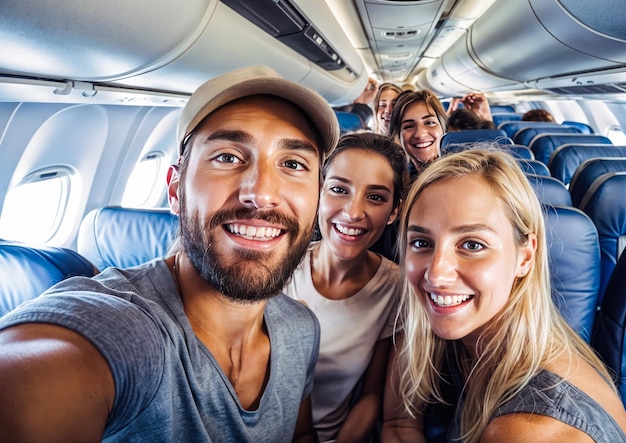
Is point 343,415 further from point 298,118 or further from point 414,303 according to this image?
point 298,118

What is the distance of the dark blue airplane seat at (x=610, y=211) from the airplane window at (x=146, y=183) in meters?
3.79

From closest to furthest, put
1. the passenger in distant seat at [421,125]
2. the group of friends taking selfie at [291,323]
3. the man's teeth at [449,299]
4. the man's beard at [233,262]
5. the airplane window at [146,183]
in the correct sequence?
the group of friends taking selfie at [291,323]
the man's beard at [233,262]
the man's teeth at [449,299]
the passenger in distant seat at [421,125]
the airplane window at [146,183]

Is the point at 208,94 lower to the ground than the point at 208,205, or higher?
higher

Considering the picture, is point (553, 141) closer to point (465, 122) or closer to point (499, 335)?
point (465, 122)

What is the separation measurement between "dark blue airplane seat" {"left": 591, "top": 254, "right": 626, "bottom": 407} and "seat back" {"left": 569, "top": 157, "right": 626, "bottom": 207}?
1.35 metres

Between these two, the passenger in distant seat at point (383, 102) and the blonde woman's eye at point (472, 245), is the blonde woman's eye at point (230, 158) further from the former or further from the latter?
the passenger in distant seat at point (383, 102)

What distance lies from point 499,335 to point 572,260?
2.18 feet

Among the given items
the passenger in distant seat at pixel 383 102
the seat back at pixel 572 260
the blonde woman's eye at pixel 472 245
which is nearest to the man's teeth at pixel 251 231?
Answer: the blonde woman's eye at pixel 472 245

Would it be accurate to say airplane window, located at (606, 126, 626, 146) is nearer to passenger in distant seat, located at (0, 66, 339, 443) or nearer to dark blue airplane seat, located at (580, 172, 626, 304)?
dark blue airplane seat, located at (580, 172, 626, 304)

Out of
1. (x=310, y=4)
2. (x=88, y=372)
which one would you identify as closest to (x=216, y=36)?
(x=310, y=4)

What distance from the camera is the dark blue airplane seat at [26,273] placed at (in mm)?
1336

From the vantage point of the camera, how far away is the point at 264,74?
1.20m

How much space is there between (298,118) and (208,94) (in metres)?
0.28

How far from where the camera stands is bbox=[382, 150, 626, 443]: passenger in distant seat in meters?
1.15
